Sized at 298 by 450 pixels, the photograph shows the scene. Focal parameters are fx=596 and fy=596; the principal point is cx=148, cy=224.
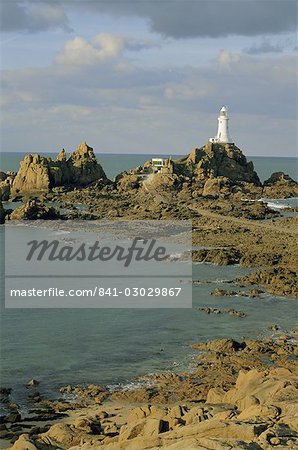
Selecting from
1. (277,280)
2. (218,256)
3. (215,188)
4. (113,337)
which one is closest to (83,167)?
(215,188)

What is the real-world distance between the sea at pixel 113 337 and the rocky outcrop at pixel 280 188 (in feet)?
147

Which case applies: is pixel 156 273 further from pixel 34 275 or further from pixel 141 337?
pixel 141 337

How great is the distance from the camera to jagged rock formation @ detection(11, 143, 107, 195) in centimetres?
7169

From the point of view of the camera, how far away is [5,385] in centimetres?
1742

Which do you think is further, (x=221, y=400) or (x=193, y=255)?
(x=193, y=255)

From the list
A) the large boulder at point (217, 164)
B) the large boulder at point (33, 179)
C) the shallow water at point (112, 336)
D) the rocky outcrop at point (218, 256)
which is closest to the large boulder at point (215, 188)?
the large boulder at point (217, 164)

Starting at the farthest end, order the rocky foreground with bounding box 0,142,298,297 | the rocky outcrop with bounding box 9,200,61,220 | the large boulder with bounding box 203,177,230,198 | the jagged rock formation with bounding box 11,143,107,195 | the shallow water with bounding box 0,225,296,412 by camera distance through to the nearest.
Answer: the jagged rock formation with bounding box 11,143,107,195
the large boulder with bounding box 203,177,230,198
the rocky outcrop with bounding box 9,200,61,220
the rocky foreground with bounding box 0,142,298,297
the shallow water with bounding box 0,225,296,412

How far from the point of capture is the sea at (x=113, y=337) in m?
18.3

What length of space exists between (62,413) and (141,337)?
6.81m

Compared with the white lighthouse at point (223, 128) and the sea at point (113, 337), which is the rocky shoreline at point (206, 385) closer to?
the sea at point (113, 337)

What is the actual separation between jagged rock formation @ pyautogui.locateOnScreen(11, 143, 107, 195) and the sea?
1830 inches

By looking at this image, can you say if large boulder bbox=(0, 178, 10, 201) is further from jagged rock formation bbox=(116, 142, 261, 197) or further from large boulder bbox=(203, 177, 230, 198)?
large boulder bbox=(203, 177, 230, 198)

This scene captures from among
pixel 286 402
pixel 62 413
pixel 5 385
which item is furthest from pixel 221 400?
pixel 5 385

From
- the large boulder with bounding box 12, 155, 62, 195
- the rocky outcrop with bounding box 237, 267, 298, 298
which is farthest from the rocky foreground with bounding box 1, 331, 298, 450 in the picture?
the large boulder with bounding box 12, 155, 62, 195
